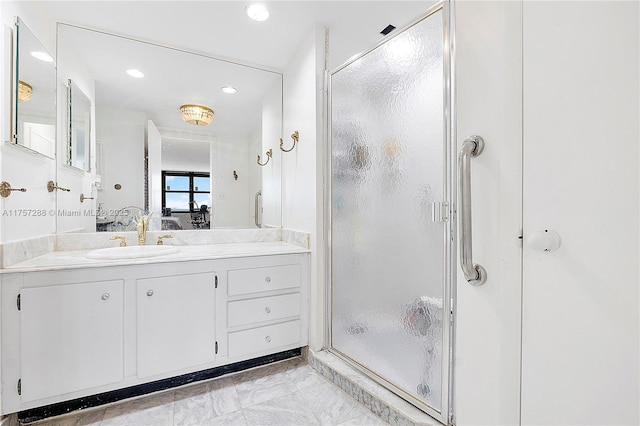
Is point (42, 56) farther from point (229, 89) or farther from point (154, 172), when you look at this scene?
point (229, 89)

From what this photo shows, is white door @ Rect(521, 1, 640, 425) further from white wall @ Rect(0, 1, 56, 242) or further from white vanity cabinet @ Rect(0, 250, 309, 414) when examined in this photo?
white wall @ Rect(0, 1, 56, 242)

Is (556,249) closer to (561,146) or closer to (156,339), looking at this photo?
(561,146)

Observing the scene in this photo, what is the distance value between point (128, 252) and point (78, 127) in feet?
3.05

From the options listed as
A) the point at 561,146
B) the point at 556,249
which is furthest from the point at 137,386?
the point at 561,146

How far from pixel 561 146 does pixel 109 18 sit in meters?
2.48

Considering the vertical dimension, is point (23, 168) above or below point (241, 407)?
above

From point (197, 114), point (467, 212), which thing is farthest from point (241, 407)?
point (197, 114)

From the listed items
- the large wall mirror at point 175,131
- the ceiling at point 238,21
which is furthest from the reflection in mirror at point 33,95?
the ceiling at point 238,21

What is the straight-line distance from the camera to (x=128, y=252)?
5.86ft

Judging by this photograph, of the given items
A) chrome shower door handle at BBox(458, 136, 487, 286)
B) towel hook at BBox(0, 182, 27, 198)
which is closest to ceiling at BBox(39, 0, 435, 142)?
towel hook at BBox(0, 182, 27, 198)

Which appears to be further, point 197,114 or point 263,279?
point 197,114

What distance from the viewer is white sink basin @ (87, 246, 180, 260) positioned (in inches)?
63.5

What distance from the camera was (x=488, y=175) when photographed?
81 centimetres

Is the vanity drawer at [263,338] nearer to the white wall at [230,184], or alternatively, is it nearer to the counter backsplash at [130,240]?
the counter backsplash at [130,240]
